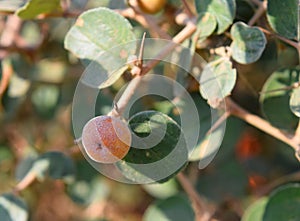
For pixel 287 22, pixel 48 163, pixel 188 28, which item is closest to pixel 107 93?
pixel 48 163

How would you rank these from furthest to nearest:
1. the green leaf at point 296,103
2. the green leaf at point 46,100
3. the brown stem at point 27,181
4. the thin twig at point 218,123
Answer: the green leaf at point 46,100 < the brown stem at point 27,181 < the thin twig at point 218,123 < the green leaf at point 296,103

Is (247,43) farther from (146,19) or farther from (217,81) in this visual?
(146,19)

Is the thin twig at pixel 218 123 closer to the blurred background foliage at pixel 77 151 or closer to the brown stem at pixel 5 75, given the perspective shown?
the blurred background foliage at pixel 77 151

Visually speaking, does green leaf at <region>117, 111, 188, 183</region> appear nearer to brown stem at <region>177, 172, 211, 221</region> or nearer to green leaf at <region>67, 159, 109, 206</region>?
brown stem at <region>177, 172, 211, 221</region>

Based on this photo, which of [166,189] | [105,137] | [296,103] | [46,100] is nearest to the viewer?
[105,137]

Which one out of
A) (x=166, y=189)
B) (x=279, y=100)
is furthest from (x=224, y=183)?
(x=279, y=100)

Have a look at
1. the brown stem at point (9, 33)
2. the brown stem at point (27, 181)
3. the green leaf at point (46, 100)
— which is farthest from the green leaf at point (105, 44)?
the green leaf at point (46, 100)

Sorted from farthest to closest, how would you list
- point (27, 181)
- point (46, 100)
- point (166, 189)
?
point (46, 100) < point (166, 189) < point (27, 181)
